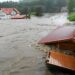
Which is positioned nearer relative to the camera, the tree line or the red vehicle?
the red vehicle

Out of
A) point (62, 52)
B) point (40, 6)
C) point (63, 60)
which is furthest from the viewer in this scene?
point (40, 6)

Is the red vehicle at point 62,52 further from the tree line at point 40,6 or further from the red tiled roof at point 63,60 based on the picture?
the tree line at point 40,6

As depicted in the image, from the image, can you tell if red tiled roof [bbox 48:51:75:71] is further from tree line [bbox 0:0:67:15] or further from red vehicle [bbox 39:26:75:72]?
tree line [bbox 0:0:67:15]

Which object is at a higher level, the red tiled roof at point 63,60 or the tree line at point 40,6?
the red tiled roof at point 63,60

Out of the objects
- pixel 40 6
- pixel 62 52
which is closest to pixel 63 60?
pixel 62 52

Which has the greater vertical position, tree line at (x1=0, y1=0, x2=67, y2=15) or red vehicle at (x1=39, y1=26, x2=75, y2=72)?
red vehicle at (x1=39, y1=26, x2=75, y2=72)

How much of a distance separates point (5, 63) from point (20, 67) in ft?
1.85

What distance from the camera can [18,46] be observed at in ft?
33.1

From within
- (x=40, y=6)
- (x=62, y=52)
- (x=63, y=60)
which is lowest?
(x=40, y=6)

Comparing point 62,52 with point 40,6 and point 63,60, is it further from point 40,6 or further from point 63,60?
point 40,6

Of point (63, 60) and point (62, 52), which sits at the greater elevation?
point (62, 52)

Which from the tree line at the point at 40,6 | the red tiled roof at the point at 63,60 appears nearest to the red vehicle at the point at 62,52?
the red tiled roof at the point at 63,60

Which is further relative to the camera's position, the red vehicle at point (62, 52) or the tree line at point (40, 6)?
the tree line at point (40, 6)

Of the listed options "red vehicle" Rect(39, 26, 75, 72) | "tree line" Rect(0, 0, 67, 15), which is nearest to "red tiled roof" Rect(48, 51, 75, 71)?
"red vehicle" Rect(39, 26, 75, 72)
